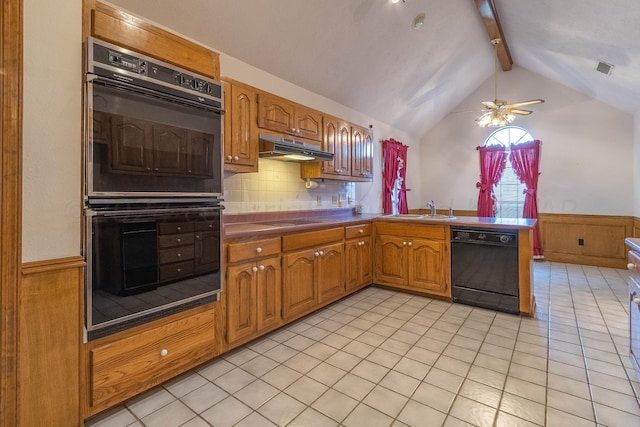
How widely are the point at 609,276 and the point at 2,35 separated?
6.43 m

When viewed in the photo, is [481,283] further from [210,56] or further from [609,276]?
[210,56]

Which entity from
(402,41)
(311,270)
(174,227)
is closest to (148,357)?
(174,227)

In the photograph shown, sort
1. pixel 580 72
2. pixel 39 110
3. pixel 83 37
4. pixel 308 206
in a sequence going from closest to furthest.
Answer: pixel 39 110
pixel 83 37
pixel 308 206
pixel 580 72

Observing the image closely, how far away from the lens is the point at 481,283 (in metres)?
3.12

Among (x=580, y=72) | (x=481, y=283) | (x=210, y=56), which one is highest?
(x=580, y=72)

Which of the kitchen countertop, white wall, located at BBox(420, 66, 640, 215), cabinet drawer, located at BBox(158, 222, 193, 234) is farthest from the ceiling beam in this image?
cabinet drawer, located at BBox(158, 222, 193, 234)

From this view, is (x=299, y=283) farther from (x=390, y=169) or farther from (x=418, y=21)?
(x=390, y=169)

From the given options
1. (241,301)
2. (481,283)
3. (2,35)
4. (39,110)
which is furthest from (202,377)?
(481,283)

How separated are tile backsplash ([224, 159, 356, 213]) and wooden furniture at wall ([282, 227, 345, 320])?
0.69 meters

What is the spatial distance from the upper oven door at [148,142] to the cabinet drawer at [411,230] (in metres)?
2.20

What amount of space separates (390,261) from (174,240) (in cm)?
254

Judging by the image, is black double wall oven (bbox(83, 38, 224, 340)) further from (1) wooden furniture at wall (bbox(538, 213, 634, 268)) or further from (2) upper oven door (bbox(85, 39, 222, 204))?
(1) wooden furniture at wall (bbox(538, 213, 634, 268))

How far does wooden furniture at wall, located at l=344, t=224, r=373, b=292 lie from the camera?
10.9 feet

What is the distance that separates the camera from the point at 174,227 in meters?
1.79
